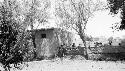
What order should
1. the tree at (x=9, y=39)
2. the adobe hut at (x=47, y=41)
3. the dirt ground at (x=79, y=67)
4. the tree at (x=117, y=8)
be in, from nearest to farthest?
1. the tree at (x=9, y=39)
2. the dirt ground at (x=79, y=67)
3. the tree at (x=117, y=8)
4. the adobe hut at (x=47, y=41)

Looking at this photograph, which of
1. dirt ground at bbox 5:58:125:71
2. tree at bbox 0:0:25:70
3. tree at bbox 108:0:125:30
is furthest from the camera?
tree at bbox 108:0:125:30

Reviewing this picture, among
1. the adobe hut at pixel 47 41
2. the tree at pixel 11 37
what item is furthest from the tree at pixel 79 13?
the tree at pixel 11 37

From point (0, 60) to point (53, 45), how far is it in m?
25.9

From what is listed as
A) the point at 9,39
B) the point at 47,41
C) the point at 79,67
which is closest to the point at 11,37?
the point at 9,39

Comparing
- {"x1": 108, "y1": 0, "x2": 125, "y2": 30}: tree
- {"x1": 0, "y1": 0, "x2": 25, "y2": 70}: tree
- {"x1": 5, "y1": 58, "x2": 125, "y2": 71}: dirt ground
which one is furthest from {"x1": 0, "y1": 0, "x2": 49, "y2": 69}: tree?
{"x1": 108, "y1": 0, "x2": 125, "y2": 30}: tree

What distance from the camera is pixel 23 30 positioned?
485 inches

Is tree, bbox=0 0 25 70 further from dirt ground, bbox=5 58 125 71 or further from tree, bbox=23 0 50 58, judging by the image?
tree, bbox=23 0 50 58

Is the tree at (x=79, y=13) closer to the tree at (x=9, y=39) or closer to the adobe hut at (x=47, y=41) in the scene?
the adobe hut at (x=47, y=41)

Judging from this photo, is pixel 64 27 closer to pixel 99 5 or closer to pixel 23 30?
pixel 99 5

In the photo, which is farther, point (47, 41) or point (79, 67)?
point (47, 41)

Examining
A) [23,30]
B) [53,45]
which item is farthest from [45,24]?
[23,30]

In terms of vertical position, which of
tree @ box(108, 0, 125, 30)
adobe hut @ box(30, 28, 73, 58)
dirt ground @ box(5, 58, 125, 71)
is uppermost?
tree @ box(108, 0, 125, 30)

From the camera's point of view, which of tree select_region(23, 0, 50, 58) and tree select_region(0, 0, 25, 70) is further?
tree select_region(23, 0, 50, 58)

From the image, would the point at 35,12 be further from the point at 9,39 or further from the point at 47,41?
the point at 9,39
